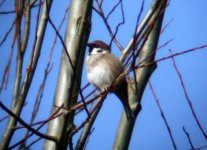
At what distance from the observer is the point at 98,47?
12.4 feet

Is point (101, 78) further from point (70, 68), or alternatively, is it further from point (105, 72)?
point (70, 68)

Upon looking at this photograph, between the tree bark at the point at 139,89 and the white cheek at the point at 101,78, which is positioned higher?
the white cheek at the point at 101,78

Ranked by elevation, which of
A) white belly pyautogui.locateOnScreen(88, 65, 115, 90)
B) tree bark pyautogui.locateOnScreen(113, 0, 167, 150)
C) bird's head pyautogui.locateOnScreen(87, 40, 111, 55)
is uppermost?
bird's head pyautogui.locateOnScreen(87, 40, 111, 55)

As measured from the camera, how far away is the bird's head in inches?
144

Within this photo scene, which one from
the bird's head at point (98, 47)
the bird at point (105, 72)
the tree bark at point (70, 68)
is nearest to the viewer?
the tree bark at point (70, 68)

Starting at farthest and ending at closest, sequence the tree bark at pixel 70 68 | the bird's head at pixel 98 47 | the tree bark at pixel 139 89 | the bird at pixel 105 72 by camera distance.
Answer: the bird's head at pixel 98 47, the bird at pixel 105 72, the tree bark at pixel 139 89, the tree bark at pixel 70 68

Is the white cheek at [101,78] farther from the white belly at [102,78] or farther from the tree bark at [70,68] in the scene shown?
the tree bark at [70,68]

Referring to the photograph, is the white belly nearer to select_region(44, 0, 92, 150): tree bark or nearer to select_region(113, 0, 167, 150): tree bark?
select_region(113, 0, 167, 150): tree bark

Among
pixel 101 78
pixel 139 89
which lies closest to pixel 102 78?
pixel 101 78

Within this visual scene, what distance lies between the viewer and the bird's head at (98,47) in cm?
365

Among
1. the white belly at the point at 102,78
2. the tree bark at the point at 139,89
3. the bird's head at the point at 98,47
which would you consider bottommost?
the tree bark at the point at 139,89

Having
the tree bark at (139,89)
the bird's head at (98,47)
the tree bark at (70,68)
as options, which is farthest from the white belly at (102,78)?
the tree bark at (70,68)

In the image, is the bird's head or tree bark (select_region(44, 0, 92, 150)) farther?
the bird's head

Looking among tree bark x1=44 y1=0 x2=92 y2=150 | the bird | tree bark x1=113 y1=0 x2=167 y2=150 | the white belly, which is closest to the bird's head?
the bird
